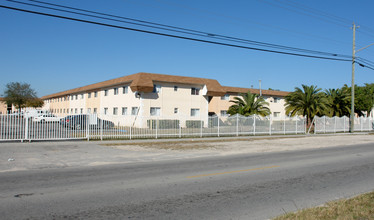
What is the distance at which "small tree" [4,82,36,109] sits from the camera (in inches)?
2549

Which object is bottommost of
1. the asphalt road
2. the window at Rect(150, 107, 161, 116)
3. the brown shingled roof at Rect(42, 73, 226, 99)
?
the asphalt road

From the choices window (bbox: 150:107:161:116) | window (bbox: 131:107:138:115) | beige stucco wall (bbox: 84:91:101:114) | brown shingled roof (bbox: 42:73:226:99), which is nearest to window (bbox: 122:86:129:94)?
brown shingled roof (bbox: 42:73:226:99)

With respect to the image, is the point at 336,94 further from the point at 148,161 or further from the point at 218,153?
the point at 148,161

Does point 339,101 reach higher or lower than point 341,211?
higher

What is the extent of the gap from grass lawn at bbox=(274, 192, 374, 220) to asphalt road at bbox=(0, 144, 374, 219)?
0.49 m

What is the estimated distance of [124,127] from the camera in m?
19.8

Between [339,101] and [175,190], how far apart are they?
41.1 meters

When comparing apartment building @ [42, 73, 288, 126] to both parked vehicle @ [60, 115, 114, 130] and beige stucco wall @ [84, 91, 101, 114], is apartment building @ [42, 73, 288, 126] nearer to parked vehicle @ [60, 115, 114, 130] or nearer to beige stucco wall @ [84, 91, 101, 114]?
beige stucco wall @ [84, 91, 101, 114]

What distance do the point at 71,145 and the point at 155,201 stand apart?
11.6 m

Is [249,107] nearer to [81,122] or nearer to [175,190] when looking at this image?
[81,122]

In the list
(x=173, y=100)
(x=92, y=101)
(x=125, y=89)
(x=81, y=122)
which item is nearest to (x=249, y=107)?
(x=173, y=100)

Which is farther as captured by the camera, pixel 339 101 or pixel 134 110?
pixel 339 101

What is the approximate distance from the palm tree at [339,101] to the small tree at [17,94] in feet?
201

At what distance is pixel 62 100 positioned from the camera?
58062 millimetres
